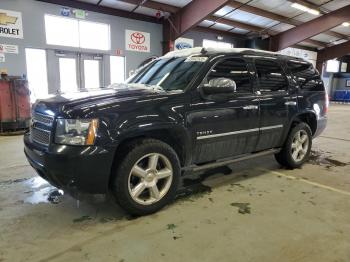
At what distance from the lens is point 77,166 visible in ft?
7.64

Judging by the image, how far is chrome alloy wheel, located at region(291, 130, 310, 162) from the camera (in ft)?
13.9

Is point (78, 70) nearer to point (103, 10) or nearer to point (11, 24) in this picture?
point (103, 10)

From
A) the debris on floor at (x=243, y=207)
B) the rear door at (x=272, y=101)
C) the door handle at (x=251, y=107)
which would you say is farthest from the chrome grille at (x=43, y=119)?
the rear door at (x=272, y=101)

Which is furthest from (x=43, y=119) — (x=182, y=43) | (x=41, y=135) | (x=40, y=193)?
(x=182, y=43)

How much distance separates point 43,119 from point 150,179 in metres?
1.12

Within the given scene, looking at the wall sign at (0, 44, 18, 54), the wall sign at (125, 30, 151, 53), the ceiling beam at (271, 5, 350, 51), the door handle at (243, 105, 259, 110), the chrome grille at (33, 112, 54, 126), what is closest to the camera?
the chrome grille at (33, 112, 54, 126)

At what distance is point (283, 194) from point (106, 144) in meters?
2.13

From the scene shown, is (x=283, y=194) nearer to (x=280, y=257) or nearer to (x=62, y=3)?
(x=280, y=257)

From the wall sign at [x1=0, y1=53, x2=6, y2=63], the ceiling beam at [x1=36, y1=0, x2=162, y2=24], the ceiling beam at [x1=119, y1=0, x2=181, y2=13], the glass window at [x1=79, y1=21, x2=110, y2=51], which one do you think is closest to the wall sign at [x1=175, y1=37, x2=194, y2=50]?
the ceiling beam at [x1=36, y1=0, x2=162, y2=24]

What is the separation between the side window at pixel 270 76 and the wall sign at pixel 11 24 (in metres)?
8.28

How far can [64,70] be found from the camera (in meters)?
10.4

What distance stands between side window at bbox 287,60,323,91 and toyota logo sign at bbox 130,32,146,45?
8.77 metres

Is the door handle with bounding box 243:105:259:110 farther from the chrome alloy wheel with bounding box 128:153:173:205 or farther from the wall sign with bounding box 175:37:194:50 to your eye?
the wall sign with bounding box 175:37:194:50

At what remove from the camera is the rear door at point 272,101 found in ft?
11.8
